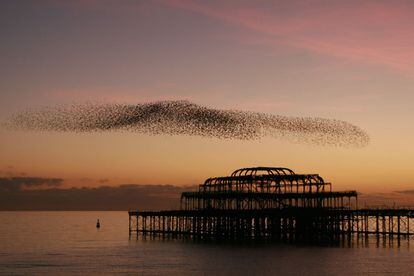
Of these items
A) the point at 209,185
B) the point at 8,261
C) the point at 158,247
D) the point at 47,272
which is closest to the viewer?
the point at 47,272

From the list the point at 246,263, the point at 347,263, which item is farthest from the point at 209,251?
the point at 347,263

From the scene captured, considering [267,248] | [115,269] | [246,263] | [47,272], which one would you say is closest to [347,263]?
[246,263]

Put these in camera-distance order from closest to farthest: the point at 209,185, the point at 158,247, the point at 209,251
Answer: the point at 209,251 → the point at 158,247 → the point at 209,185

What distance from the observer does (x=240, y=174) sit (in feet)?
357

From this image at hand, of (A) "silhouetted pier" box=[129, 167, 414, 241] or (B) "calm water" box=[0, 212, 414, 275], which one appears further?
(A) "silhouetted pier" box=[129, 167, 414, 241]

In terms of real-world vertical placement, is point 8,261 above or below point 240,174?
below

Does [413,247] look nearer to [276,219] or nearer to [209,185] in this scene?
[276,219]

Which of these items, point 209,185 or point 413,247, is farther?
point 209,185

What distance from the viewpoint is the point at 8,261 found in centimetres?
7744

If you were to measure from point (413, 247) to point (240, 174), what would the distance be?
106 feet

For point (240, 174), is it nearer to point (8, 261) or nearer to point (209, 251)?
point (209, 251)

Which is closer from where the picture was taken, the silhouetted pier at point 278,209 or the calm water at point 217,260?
the calm water at point 217,260

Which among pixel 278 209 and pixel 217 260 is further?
pixel 278 209

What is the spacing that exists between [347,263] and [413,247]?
2010 centimetres
